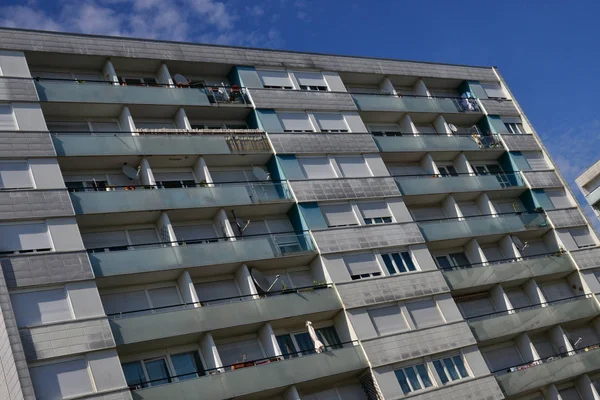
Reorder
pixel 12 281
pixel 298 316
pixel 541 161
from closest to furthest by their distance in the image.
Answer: pixel 12 281
pixel 298 316
pixel 541 161

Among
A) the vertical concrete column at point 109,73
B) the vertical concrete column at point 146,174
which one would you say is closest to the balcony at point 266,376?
the vertical concrete column at point 146,174

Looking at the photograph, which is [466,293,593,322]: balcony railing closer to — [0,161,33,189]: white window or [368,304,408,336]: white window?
[368,304,408,336]: white window

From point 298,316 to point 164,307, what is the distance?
17.6ft

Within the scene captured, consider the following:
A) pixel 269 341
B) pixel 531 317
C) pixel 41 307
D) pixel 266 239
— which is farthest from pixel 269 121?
pixel 531 317

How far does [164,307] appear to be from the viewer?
26.1m

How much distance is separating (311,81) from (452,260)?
38.7 ft

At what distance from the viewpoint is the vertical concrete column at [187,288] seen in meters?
26.4

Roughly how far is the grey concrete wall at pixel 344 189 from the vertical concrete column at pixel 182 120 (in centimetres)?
549

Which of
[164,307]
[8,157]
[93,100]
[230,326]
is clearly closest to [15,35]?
[93,100]

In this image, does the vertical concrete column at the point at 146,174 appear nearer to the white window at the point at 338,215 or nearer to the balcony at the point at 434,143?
the white window at the point at 338,215

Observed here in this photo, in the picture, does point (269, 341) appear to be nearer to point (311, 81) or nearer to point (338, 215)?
point (338, 215)

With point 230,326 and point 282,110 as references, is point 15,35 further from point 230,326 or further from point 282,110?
point 230,326

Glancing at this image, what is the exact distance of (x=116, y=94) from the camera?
3019cm

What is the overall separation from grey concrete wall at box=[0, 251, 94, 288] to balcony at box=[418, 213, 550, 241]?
16.4m
